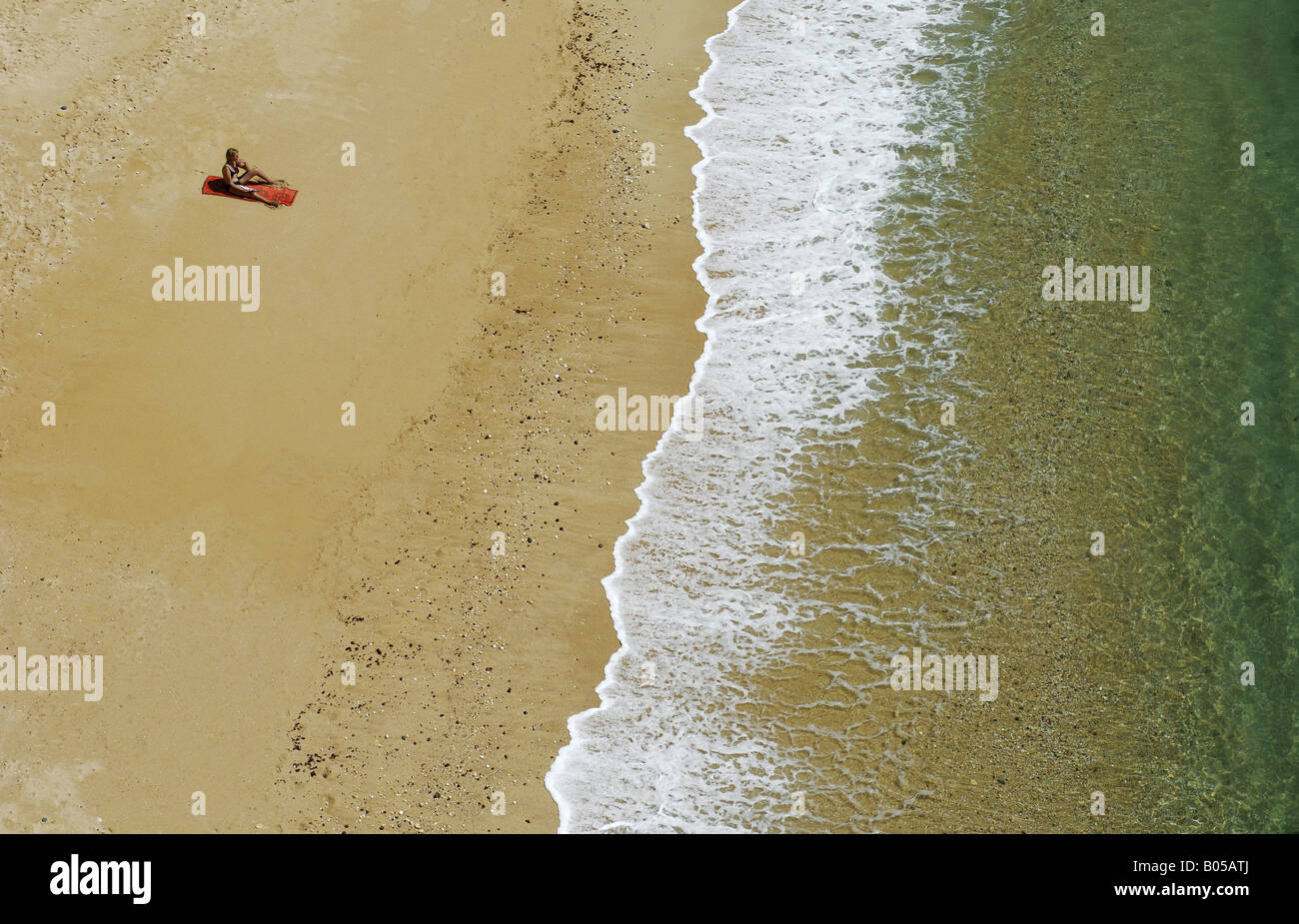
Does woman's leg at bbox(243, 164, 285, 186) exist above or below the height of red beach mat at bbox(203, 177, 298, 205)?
above

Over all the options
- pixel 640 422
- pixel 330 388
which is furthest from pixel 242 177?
pixel 640 422

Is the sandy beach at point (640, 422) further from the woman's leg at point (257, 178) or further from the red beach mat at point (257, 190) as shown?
the woman's leg at point (257, 178)

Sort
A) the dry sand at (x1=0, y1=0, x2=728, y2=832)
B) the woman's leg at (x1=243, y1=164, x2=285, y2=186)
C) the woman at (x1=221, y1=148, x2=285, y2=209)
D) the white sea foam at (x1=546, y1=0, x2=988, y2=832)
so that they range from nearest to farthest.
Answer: the white sea foam at (x1=546, y1=0, x2=988, y2=832), the dry sand at (x1=0, y1=0, x2=728, y2=832), the woman at (x1=221, y1=148, x2=285, y2=209), the woman's leg at (x1=243, y1=164, x2=285, y2=186)

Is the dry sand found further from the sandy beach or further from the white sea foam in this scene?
the white sea foam

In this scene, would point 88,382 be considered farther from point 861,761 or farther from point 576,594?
point 861,761

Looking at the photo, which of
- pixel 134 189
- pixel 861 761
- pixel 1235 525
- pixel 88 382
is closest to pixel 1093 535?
pixel 1235 525

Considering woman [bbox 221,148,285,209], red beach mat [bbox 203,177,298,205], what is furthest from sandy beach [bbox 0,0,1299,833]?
woman [bbox 221,148,285,209]
